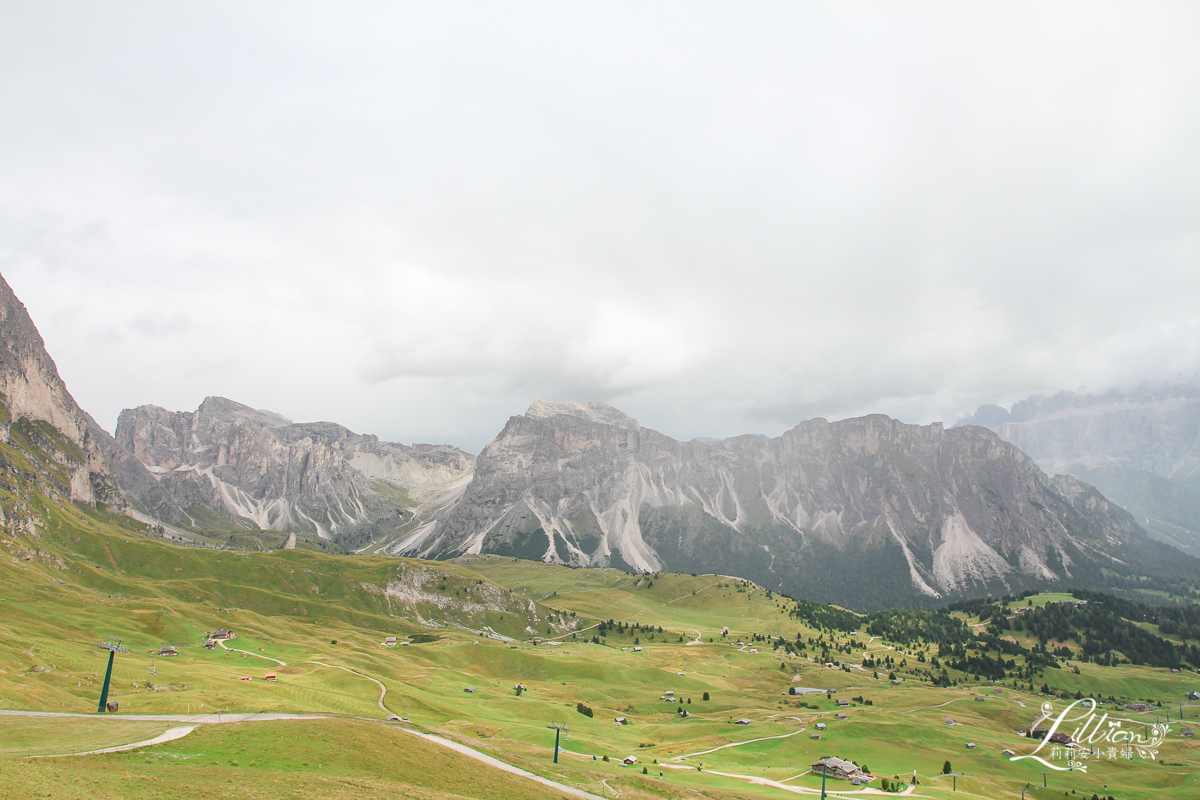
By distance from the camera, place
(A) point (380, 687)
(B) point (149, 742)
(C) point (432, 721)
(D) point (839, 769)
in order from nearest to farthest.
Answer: (B) point (149, 742) < (C) point (432, 721) < (D) point (839, 769) < (A) point (380, 687)

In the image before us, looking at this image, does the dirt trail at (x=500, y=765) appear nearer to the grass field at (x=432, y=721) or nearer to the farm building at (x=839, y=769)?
the grass field at (x=432, y=721)

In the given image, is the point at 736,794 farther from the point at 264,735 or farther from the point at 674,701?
the point at 674,701

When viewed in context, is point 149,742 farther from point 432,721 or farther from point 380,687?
point 380,687

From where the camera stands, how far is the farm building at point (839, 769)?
313 feet

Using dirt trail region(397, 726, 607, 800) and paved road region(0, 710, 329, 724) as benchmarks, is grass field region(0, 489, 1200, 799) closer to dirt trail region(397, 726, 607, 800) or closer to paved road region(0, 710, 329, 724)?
dirt trail region(397, 726, 607, 800)

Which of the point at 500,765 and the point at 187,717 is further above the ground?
Answer: the point at 187,717

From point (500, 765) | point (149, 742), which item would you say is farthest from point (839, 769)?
point (149, 742)

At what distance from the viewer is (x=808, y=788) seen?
294 feet

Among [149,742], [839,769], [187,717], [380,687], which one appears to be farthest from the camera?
[380,687]

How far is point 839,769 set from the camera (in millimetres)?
97062

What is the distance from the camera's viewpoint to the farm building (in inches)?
3759

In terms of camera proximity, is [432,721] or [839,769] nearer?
[432,721]

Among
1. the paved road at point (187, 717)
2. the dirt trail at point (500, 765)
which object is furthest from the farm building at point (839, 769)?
the paved road at point (187, 717)

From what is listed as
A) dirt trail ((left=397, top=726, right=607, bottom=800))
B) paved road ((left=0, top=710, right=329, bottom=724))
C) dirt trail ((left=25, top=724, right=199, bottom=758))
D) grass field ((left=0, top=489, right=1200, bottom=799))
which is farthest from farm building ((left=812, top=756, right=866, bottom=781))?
dirt trail ((left=25, top=724, right=199, bottom=758))
